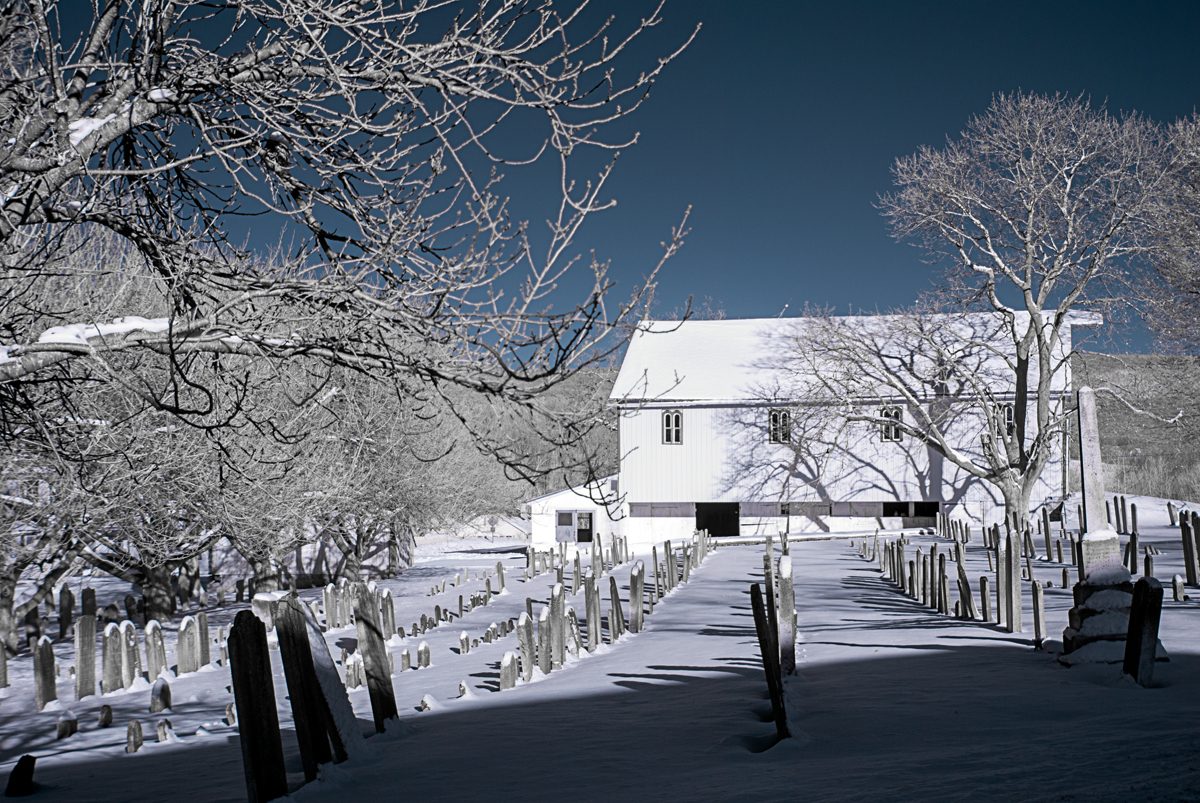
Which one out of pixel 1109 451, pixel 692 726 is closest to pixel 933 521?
pixel 692 726

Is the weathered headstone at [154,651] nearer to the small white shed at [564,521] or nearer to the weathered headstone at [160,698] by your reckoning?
the weathered headstone at [160,698]

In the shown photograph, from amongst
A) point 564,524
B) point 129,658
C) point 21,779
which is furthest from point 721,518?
point 21,779

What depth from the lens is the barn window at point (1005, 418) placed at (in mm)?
31017

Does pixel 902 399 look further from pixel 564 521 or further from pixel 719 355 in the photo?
pixel 564 521

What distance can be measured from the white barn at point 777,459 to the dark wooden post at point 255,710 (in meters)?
30.4

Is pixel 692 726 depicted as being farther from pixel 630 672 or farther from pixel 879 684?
pixel 630 672

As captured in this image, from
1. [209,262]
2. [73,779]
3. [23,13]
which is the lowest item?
[73,779]

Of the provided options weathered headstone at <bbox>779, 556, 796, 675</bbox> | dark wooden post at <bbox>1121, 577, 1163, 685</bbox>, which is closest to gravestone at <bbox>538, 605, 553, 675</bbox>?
weathered headstone at <bbox>779, 556, 796, 675</bbox>

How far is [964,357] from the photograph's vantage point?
1315 inches

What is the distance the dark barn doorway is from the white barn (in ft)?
→ 1.88

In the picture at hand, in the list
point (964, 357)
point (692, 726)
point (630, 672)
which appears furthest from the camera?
point (964, 357)

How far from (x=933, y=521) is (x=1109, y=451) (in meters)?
53.4

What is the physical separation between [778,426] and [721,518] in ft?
17.2

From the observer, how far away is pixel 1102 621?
8031 millimetres
